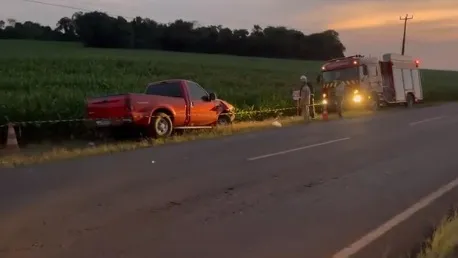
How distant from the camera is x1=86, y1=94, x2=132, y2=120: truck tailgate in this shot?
731 inches

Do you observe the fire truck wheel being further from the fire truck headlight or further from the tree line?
the tree line

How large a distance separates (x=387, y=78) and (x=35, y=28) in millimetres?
70445

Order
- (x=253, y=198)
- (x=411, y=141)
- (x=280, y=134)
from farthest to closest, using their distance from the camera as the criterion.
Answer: (x=280, y=134) → (x=411, y=141) → (x=253, y=198)

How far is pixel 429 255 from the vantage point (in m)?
6.51

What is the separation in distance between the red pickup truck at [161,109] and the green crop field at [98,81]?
3441 millimetres

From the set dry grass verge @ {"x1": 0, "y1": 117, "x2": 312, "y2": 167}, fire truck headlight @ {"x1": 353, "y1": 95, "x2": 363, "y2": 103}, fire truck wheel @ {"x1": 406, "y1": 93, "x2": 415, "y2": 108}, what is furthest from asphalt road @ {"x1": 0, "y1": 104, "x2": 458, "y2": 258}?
fire truck wheel @ {"x1": 406, "y1": 93, "x2": 415, "y2": 108}

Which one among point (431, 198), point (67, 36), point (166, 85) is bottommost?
point (431, 198)

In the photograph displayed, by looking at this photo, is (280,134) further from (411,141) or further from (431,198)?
(431,198)

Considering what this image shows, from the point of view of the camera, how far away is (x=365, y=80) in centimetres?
3428

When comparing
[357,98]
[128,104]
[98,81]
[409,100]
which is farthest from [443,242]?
[409,100]

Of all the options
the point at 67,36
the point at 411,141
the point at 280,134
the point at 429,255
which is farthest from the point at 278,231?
the point at 67,36

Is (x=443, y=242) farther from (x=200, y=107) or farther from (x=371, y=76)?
(x=371, y=76)

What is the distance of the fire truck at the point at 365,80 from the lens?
3416cm

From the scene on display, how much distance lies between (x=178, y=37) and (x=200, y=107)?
A: 237 feet
